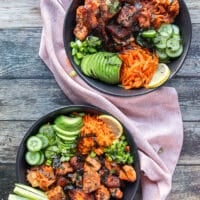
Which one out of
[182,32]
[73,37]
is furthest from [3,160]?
[182,32]

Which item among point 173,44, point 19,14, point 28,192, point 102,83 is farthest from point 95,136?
point 19,14

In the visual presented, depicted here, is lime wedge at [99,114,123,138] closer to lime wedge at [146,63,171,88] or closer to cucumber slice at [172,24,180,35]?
lime wedge at [146,63,171,88]

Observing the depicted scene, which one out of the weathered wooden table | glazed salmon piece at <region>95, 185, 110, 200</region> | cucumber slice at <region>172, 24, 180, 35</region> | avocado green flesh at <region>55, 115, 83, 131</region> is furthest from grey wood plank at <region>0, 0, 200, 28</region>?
glazed salmon piece at <region>95, 185, 110, 200</region>

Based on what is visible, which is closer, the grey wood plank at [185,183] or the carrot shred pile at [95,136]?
the carrot shred pile at [95,136]

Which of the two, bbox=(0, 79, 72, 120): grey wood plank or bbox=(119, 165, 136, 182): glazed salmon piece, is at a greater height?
bbox=(0, 79, 72, 120): grey wood plank

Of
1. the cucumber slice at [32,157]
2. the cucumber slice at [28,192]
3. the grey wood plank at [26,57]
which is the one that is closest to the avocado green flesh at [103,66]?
the grey wood plank at [26,57]

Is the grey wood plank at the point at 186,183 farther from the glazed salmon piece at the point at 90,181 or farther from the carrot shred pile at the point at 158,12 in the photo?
the carrot shred pile at the point at 158,12

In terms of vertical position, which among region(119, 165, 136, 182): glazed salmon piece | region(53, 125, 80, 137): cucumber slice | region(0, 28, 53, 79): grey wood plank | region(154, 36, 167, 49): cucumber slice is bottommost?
region(119, 165, 136, 182): glazed salmon piece
